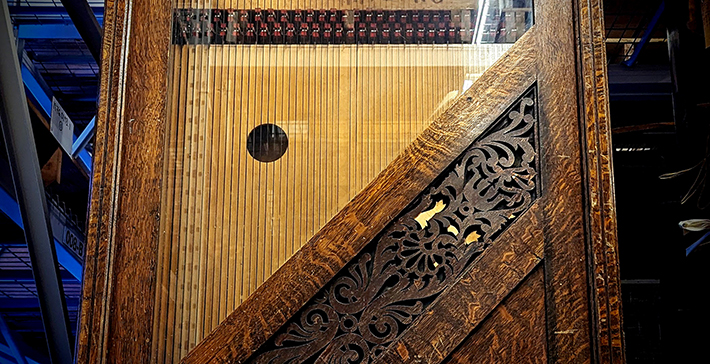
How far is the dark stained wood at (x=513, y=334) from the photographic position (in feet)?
6.01

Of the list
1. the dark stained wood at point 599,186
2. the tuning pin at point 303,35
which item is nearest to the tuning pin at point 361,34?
the tuning pin at point 303,35

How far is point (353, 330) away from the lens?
1.85m

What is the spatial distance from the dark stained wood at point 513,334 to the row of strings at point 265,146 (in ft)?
1.56

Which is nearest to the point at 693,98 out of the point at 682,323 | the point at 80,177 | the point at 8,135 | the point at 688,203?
the point at 688,203

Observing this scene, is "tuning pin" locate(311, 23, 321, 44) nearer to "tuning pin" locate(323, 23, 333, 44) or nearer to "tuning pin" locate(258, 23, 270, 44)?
"tuning pin" locate(323, 23, 333, 44)

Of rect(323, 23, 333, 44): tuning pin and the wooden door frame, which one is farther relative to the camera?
rect(323, 23, 333, 44): tuning pin

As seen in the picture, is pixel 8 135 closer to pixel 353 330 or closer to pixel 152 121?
pixel 152 121

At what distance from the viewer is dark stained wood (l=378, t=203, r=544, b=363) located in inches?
72.1

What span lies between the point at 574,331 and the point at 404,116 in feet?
2.30

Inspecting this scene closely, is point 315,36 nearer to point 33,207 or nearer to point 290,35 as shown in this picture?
point 290,35

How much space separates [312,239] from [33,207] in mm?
1236

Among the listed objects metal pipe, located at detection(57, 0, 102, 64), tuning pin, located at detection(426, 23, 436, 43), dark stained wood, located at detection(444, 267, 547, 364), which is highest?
metal pipe, located at detection(57, 0, 102, 64)

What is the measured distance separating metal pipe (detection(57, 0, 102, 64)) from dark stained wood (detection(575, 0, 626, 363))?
237 cm

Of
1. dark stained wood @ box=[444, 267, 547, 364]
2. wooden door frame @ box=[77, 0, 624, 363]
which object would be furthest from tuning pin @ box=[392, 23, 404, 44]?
dark stained wood @ box=[444, 267, 547, 364]
